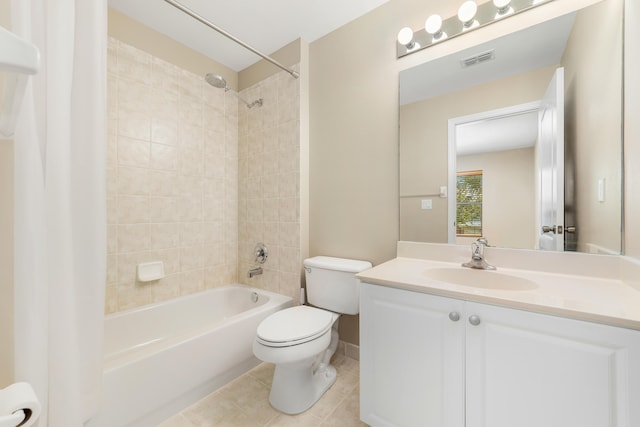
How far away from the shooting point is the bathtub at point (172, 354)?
1163mm

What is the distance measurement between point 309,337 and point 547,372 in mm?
915

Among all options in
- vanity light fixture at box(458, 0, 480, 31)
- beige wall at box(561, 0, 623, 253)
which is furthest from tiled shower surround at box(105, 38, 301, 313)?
beige wall at box(561, 0, 623, 253)

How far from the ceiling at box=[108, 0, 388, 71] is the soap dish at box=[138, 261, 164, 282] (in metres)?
1.66

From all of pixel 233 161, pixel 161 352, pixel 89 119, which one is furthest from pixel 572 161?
pixel 233 161

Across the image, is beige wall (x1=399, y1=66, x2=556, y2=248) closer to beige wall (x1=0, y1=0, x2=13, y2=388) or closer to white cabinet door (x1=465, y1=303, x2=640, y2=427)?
white cabinet door (x1=465, y1=303, x2=640, y2=427)

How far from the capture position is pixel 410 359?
105 centimetres

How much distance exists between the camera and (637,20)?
98cm

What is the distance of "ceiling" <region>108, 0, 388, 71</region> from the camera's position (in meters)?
1.67

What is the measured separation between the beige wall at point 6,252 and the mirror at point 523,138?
1.57 metres

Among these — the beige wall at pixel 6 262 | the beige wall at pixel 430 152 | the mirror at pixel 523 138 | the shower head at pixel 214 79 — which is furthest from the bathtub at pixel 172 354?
the shower head at pixel 214 79

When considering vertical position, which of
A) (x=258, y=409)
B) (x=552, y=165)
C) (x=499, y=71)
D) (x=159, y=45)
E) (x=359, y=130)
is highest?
(x=159, y=45)

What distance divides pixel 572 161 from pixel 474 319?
2.86 feet

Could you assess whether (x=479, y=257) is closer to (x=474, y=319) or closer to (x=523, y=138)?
(x=474, y=319)

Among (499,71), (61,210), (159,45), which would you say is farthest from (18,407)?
(159,45)
